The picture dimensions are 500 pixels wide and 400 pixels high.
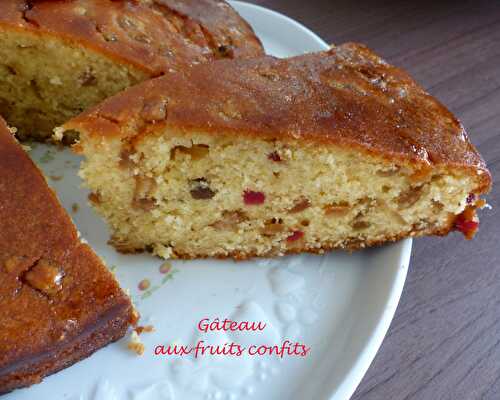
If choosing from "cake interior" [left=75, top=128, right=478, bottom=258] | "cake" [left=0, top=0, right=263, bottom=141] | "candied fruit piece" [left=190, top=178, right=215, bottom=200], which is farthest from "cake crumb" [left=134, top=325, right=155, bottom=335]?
"cake" [left=0, top=0, right=263, bottom=141]

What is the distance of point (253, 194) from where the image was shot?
208 centimetres

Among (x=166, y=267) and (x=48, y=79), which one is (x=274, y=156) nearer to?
(x=166, y=267)

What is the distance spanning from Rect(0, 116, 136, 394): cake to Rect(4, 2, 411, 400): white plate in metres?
0.14

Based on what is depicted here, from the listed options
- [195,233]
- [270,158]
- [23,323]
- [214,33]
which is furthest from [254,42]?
[23,323]

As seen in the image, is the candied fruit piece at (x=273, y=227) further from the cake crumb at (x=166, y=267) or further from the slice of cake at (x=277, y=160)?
the cake crumb at (x=166, y=267)

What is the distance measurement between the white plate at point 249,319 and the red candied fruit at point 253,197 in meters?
0.26

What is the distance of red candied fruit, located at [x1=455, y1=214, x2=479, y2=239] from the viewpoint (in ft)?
7.11

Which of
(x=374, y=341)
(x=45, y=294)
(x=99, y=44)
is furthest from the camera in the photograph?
(x=99, y=44)

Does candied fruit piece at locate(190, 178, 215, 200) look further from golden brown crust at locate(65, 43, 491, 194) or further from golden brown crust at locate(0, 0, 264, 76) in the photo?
golden brown crust at locate(0, 0, 264, 76)

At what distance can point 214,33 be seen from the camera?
2443 millimetres

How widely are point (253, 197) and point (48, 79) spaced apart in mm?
1175

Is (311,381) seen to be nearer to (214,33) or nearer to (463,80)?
(214,33)

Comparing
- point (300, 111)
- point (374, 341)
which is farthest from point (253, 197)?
point (374, 341)

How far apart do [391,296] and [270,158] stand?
0.65 meters
